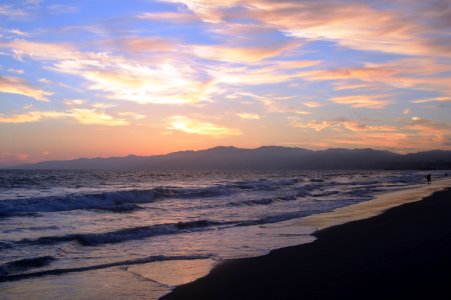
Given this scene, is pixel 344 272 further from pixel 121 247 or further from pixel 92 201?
pixel 92 201

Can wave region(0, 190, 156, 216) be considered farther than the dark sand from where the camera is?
Yes

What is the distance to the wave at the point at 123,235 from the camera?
1434 centimetres

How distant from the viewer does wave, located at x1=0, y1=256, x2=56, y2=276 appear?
1025cm

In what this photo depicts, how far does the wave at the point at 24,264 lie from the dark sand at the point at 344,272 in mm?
4088

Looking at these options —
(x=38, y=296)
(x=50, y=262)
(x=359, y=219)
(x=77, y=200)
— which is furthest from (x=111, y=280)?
(x=77, y=200)

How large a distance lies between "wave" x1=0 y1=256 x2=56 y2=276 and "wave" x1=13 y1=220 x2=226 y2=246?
262 cm

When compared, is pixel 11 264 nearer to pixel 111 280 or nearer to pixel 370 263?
pixel 111 280

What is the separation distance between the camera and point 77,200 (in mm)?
30125

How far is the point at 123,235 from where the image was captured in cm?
1580

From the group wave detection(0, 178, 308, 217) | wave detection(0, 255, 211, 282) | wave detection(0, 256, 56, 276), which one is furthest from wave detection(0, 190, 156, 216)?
wave detection(0, 255, 211, 282)

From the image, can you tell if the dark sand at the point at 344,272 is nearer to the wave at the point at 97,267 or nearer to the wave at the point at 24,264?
the wave at the point at 97,267

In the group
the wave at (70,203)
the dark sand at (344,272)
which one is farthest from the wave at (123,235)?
the wave at (70,203)

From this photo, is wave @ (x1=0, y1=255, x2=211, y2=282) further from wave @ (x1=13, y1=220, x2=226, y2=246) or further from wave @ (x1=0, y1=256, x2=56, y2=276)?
wave @ (x1=13, y1=220, x2=226, y2=246)

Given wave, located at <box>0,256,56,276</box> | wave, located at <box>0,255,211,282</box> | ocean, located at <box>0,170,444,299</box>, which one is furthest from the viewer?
wave, located at <box>0,256,56,276</box>
